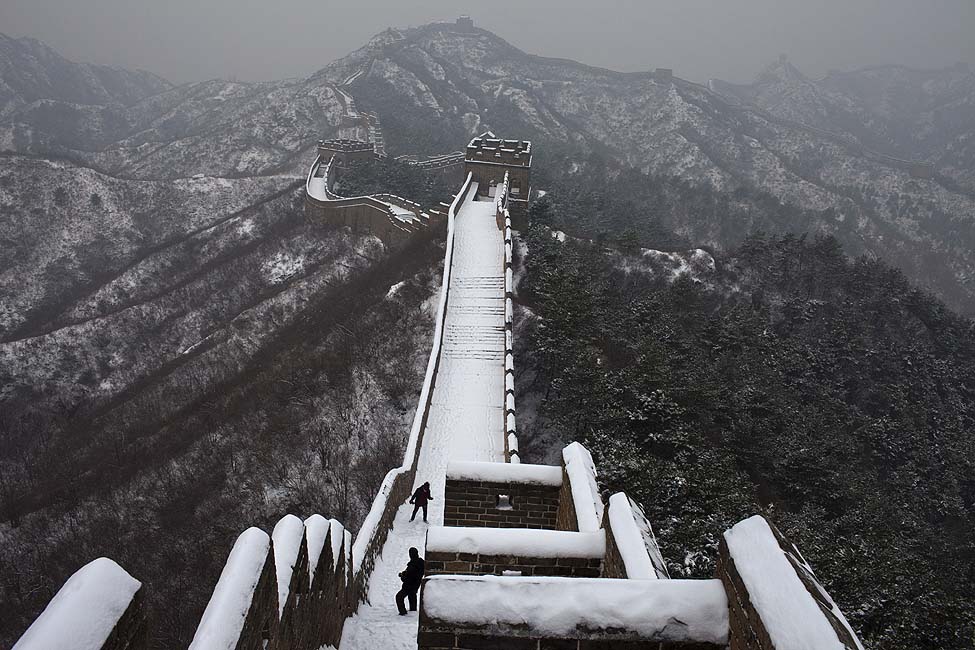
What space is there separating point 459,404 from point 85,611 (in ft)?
48.6

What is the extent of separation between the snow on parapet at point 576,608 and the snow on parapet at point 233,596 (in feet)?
3.17

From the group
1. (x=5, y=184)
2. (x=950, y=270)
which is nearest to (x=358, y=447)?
(x=5, y=184)

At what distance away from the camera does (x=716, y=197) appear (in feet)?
274

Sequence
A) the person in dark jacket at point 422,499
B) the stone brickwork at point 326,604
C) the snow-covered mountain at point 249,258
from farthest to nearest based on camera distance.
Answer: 1. the snow-covered mountain at point 249,258
2. the person in dark jacket at point 422,499
3. the stone brickwork at point 326,604

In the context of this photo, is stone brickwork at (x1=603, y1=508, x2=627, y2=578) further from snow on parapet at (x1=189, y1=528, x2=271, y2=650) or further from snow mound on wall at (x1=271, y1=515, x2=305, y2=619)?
snow on parapet at (x1=189, y1=528, x2=271, y2=650)

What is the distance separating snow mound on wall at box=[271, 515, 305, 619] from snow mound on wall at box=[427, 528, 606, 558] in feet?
4.96

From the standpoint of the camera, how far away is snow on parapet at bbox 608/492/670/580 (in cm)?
434

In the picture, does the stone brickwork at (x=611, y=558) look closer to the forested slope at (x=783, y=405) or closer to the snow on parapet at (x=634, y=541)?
the snow on parapet at (x=634, y=541)

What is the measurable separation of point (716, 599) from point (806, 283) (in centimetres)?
4079

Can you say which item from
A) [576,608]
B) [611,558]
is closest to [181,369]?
[611,558]

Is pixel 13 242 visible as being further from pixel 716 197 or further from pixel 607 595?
pixel 716 197

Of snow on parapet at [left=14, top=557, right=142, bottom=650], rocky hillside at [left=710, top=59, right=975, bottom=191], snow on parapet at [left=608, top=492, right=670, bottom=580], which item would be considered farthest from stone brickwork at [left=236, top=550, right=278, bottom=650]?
rocky hillside at [left=710, top=59, right=975, bottom=191]

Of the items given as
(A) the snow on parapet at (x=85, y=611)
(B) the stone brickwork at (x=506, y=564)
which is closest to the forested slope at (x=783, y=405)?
(B) the stone brickwork at (x=506, y=564)

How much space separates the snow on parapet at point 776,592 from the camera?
259 cm
